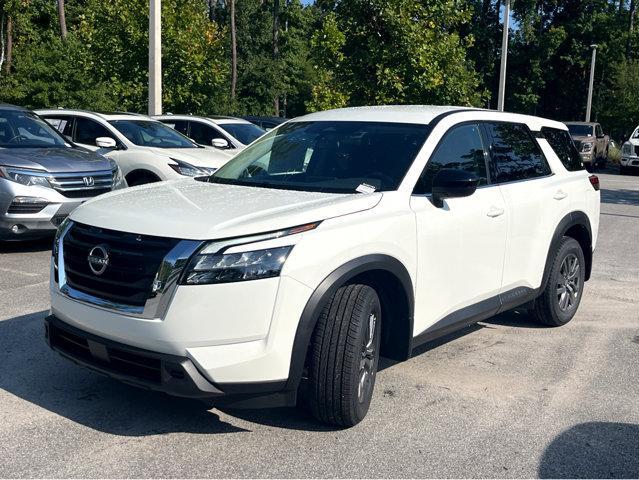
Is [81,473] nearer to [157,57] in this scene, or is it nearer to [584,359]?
[584,359]

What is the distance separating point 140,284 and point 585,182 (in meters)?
4.35

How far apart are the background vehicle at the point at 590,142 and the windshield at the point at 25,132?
2075 cm

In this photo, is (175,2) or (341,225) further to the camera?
(175,2)

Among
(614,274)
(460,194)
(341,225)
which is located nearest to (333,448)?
(341,225)

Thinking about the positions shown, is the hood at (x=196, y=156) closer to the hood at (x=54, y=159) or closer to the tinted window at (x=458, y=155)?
the hood at (x=54, y=159)

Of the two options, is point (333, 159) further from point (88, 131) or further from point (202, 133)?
point (202, 133)

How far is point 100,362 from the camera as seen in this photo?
398 cm

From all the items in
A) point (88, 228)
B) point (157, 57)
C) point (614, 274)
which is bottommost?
point (614, 274)

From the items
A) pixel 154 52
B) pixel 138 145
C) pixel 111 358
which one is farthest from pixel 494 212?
pixel 154 52

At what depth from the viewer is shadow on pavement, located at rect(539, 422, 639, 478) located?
3.78m

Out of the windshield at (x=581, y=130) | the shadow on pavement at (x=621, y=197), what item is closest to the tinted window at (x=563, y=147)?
the shadow on pavement at (x=621, y=197)

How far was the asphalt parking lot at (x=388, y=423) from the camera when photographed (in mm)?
3750

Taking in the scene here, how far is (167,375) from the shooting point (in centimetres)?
370

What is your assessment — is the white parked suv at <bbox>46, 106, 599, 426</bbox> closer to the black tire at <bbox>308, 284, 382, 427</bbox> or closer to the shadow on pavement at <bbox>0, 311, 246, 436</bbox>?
the black tire at <bbox>308, 284, 382, 427</bbox>
